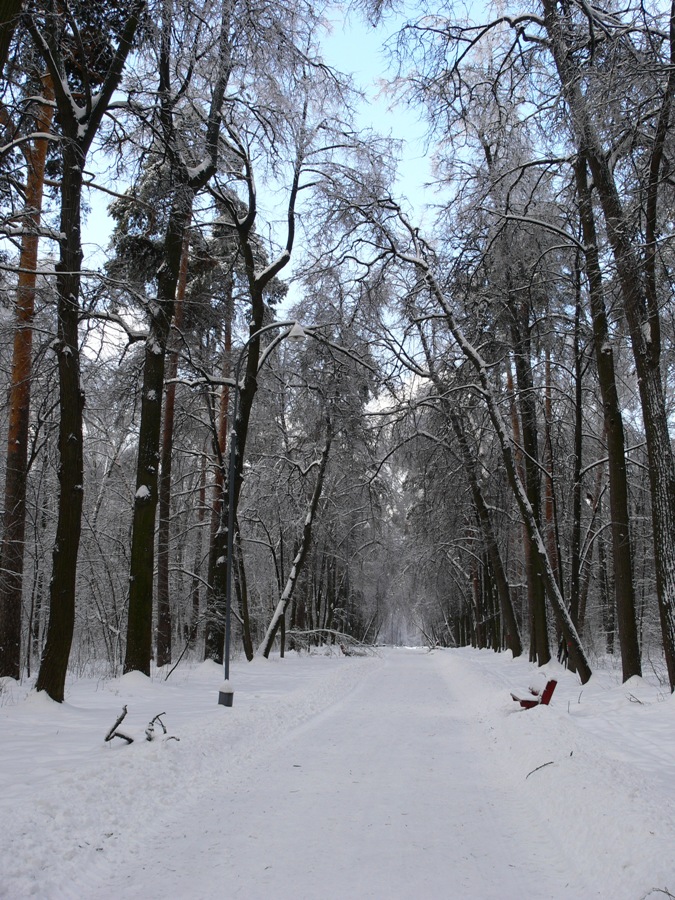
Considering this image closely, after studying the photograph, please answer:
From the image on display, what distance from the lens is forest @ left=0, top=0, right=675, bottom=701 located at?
303 inches

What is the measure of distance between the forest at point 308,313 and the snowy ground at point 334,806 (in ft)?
7.22

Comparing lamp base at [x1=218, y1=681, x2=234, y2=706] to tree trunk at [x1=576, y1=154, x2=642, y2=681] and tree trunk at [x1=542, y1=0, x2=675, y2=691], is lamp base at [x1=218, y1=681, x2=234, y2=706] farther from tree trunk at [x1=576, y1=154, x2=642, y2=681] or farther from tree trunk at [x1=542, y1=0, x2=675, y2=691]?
tree trunk at [x1=576, y1=154, x2=642, y2=681]

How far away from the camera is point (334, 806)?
468cm

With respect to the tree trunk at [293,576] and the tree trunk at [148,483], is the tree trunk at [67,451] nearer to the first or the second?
the tree trunk at [148,483]

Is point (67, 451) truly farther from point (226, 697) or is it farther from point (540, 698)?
point (540, 698)

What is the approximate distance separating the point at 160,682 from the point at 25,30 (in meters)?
10.1

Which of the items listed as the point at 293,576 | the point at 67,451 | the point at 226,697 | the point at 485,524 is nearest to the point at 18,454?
the point at 67,451

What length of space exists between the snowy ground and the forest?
86.7 inches

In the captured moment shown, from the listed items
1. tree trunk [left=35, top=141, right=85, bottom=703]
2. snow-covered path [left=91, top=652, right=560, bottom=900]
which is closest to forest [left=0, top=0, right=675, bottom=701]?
tree trunk [left=35, top=141, right=85, bottom=703]

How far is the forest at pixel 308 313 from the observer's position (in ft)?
25.2

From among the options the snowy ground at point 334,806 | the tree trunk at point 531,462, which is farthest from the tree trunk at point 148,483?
the tree trunk at point 531,462

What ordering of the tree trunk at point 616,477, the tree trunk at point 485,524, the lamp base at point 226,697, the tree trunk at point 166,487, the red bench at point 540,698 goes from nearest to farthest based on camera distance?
the red bench at point 540,698, the lamp base at point 226,697, the tree trunk at point 616,477, the tree trunk at point 166,487, the tree trunk at point 485,524

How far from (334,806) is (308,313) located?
15.6 metres

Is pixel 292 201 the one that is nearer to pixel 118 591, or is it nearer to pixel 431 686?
pixel 431 686
